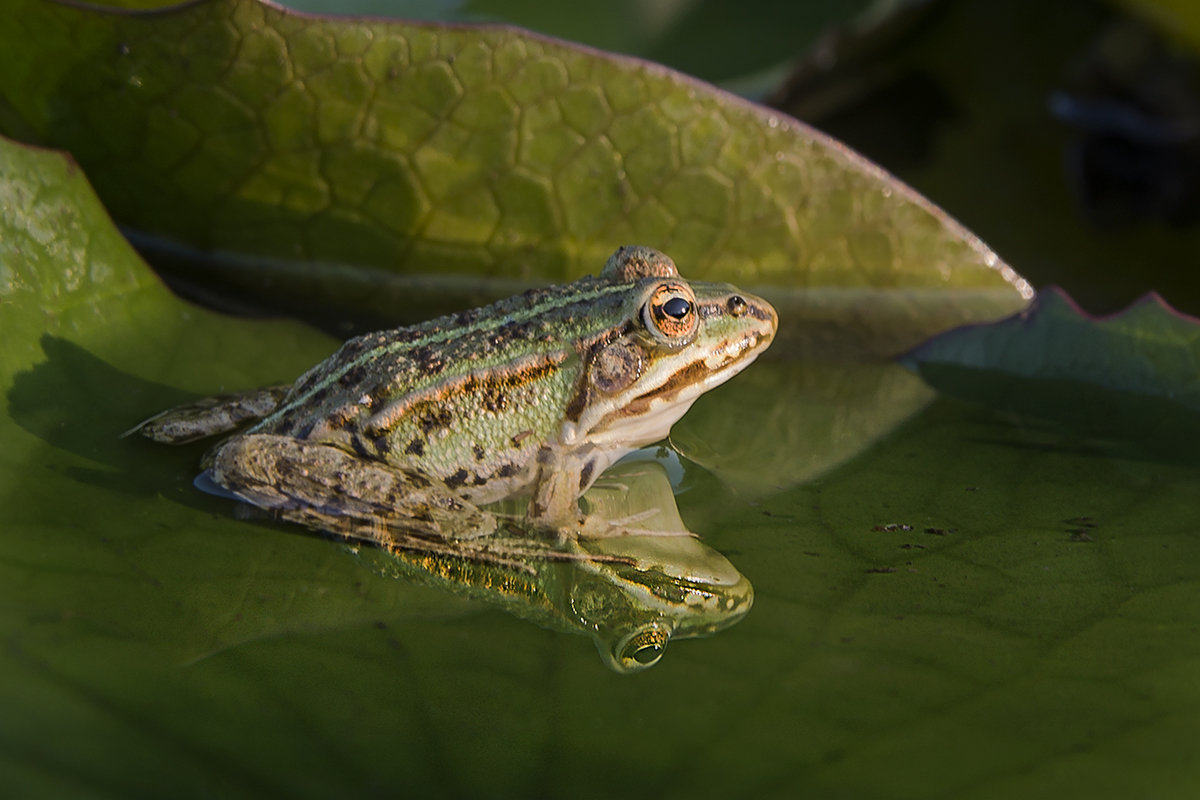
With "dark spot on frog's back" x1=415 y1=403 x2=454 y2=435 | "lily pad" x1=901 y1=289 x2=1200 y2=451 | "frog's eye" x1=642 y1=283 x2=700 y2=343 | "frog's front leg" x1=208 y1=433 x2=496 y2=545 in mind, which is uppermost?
"lily pad" x1=901 y1=289 x2=1200 y2=451

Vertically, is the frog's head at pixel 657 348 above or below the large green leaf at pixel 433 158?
below

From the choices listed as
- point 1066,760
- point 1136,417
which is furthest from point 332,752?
point 1136,417

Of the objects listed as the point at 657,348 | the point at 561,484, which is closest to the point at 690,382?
the point at 657,348

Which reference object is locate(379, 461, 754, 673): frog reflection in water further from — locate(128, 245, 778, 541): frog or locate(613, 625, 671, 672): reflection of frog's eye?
locate(128, 245, 778, 541): frog

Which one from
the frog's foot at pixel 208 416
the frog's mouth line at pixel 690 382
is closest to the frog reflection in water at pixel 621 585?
the frog's mouth line at pixel 690 382

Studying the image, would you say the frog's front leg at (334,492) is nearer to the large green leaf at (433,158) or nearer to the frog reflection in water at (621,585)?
the frog reflection in water at (621,585)

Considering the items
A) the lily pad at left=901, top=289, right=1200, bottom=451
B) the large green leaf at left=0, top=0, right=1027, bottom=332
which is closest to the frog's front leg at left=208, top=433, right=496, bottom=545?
the large green leaf at left=0, top=0, right=1027, bottom=332

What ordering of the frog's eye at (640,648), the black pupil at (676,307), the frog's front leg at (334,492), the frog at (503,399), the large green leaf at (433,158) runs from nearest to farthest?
the frog's eye at (640,648) → the frog's front leg at (334,492) → the frog at (503,399) → the black pupil at (676,307) → the large green leaf at (433,158)
